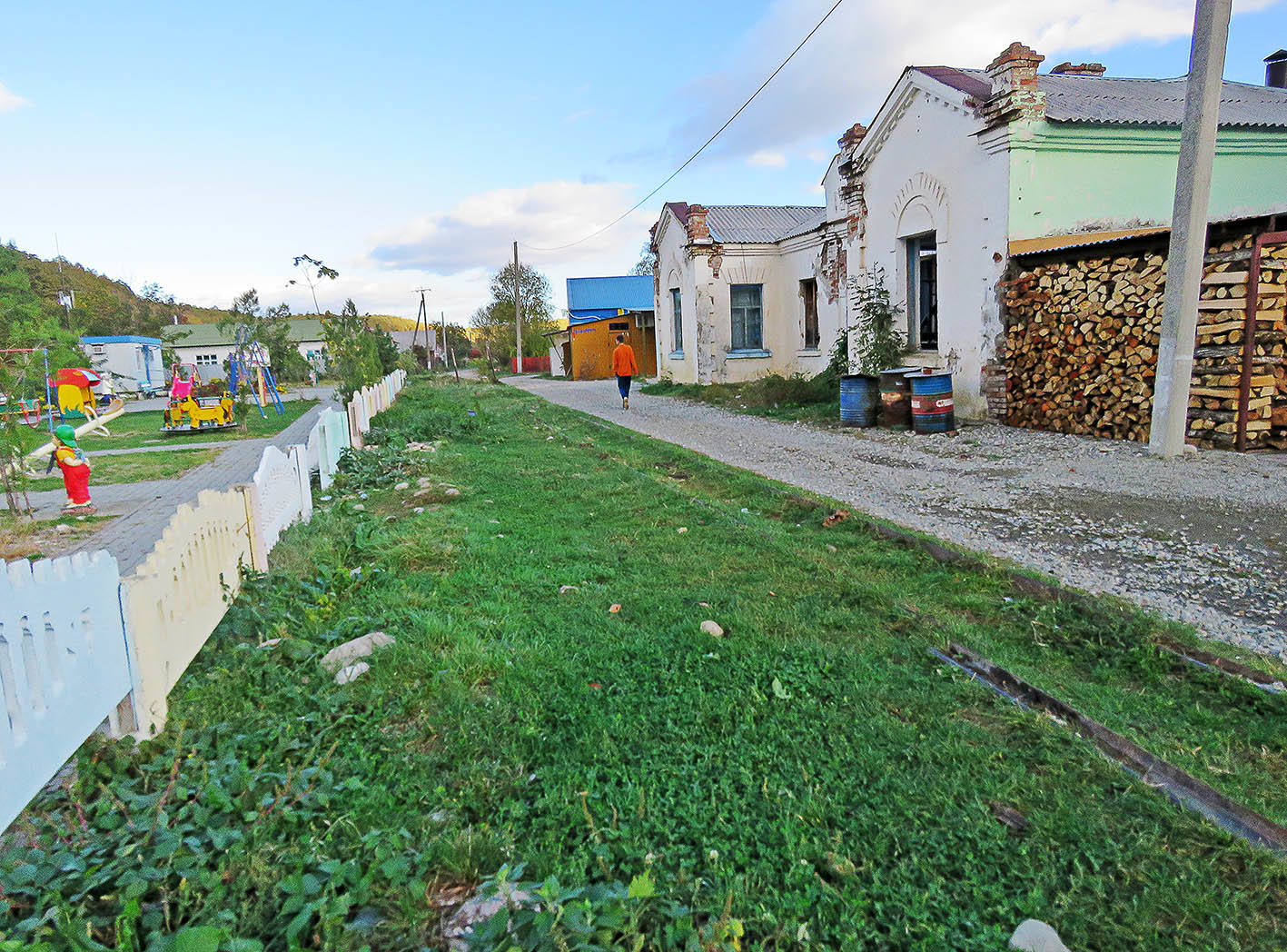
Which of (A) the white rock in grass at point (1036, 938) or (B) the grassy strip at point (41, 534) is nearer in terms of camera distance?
(A) the white rock in grass at point (1036, 938)

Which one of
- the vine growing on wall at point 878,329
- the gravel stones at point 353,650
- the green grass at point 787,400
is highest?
the vine growing on wall at point 878,329

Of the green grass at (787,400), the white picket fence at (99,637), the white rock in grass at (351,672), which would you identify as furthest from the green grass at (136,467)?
the green grass at (787,400)

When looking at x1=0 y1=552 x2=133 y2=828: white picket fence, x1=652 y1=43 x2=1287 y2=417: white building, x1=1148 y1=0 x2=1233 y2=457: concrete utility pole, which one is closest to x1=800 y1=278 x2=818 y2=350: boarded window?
x1=652 y1=43 x2=1287 y2=417: white building

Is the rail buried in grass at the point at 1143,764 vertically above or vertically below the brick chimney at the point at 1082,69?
below

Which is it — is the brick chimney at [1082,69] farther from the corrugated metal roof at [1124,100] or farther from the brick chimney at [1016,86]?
the brick chimney at [1016,86]

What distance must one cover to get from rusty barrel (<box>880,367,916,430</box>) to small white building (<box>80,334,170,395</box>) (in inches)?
1387

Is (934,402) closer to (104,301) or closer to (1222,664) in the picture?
(1222,664)

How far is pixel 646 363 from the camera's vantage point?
3381 centimetres

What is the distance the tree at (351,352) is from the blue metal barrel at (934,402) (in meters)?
10.1

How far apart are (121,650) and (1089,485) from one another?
289 inches

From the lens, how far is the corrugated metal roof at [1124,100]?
11.4m

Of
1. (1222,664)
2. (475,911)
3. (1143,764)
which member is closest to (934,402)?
(1222,664)

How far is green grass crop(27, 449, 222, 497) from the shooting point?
413 inches

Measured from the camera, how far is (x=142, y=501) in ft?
29.5
